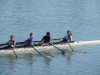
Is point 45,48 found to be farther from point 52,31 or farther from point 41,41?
point 52,31

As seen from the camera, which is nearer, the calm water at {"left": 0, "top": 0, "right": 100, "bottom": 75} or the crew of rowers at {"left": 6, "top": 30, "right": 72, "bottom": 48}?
the calm water at {"left": 0, "top": 0, "right": 100, "bottom": 75}

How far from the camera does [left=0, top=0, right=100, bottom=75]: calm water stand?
25047 mm

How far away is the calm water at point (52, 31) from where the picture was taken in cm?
2505

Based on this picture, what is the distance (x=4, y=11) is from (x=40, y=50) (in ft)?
85.4

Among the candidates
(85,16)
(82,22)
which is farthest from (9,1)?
(82,22)

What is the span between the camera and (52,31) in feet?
130

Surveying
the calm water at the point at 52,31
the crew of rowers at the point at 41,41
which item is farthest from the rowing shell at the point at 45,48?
the calm water at the point at 52,31

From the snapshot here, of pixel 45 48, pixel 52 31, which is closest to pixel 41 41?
pixel 45 48

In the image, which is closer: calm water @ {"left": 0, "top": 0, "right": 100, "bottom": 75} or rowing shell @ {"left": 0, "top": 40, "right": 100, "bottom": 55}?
calm water @ {"left": 0, "top": 0, "right": 100, "bottom": 75}

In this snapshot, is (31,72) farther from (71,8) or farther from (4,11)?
(71,8)

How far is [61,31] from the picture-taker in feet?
132

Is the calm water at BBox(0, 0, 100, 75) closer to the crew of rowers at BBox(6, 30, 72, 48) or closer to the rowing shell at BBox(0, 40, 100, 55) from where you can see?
the rowing shell at BBox(0, 40, 100, 55)

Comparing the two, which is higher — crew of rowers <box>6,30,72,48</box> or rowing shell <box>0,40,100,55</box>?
crew of rowers <box>6,30,72,48</box>

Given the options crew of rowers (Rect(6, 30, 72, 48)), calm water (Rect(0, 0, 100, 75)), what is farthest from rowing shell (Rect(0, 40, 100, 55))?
calm water (Rect(0, 0, 100, 75))
